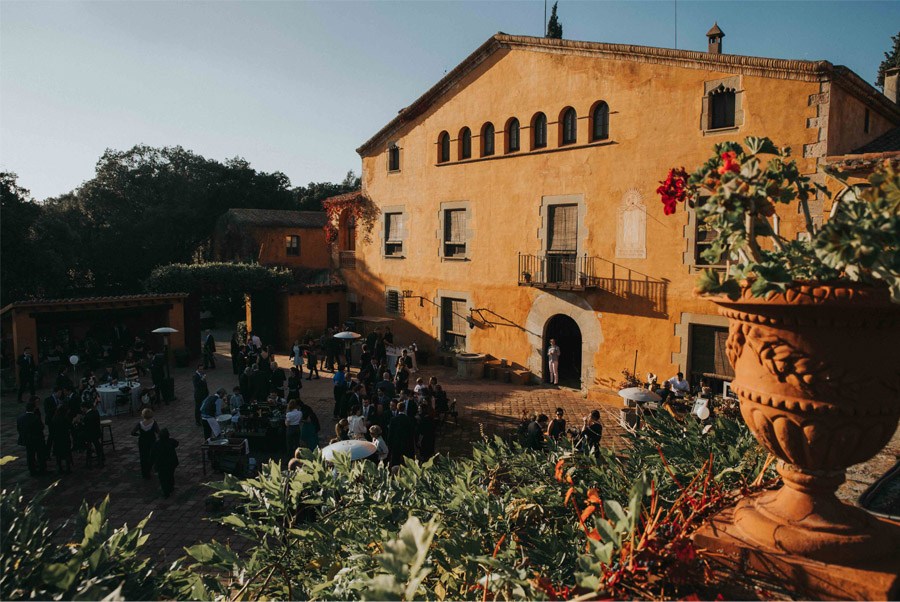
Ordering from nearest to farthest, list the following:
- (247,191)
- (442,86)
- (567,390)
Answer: (567,390)
(442,86)
(247,191)

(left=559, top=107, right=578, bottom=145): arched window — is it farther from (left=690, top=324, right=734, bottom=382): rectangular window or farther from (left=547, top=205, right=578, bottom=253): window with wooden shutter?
(left=690, top=324, right=734, bottom=382): rectangular window

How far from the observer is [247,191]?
42469mm

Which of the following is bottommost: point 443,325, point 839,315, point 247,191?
point 443,325

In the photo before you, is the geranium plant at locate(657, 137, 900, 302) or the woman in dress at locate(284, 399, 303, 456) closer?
the geranium plant at locate(657, 137, 900, 302)

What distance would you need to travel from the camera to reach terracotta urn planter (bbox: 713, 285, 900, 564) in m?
2.34

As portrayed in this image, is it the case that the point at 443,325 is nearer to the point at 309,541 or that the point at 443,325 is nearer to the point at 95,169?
the point at 309,541

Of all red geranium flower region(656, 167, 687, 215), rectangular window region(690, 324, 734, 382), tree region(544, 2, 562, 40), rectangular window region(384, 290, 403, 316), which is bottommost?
rectangular window region(690, 324, 734, 382)

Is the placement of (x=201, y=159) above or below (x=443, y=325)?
above

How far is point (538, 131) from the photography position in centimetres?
1848

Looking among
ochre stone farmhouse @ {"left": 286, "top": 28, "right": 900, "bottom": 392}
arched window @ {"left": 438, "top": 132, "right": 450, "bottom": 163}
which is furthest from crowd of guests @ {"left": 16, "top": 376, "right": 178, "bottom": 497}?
arched window @ {"left": 438, "top": 132, "right": 450, "bottom": 163}

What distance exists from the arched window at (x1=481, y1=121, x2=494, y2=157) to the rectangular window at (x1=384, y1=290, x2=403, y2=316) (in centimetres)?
669

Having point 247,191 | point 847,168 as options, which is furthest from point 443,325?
point 247,191

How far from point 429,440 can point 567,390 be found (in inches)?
299

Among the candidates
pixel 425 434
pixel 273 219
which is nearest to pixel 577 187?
pixel 425 434
